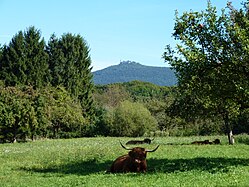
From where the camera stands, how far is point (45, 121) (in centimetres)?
5516

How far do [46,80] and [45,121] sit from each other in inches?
636

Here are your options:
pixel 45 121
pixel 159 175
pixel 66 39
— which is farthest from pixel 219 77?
pixel 66 39

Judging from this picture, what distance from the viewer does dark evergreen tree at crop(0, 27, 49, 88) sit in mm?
65312

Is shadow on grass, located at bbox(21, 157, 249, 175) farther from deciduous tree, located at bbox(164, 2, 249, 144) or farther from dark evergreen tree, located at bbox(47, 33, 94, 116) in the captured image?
dark evergreen tree, located at bbox(47, 33, 94, 116)

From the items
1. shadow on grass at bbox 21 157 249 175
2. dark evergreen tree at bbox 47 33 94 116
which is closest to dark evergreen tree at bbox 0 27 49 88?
dark evergreen tree at bbox 47 33 94 116

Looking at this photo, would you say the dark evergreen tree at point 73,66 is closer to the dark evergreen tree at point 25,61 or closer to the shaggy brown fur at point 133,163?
the dark evergreen tree at point 25,61

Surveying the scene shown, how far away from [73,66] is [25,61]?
1082 centimetres

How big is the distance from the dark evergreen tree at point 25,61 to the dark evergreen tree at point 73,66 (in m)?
3.11

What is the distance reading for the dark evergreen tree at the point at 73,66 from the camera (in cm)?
7294

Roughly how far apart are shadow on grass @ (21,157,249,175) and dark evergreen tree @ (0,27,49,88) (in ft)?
147

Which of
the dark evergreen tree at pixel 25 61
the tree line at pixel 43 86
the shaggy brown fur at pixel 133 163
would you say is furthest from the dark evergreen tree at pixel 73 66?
the shaggy brown fur at pixel 133 163

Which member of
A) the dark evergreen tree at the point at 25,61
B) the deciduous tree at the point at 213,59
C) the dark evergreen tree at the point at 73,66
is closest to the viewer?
the deciduous tree at the point at 213,59

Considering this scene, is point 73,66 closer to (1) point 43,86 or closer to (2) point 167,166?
(1) point 43,86

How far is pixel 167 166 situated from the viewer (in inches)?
742
